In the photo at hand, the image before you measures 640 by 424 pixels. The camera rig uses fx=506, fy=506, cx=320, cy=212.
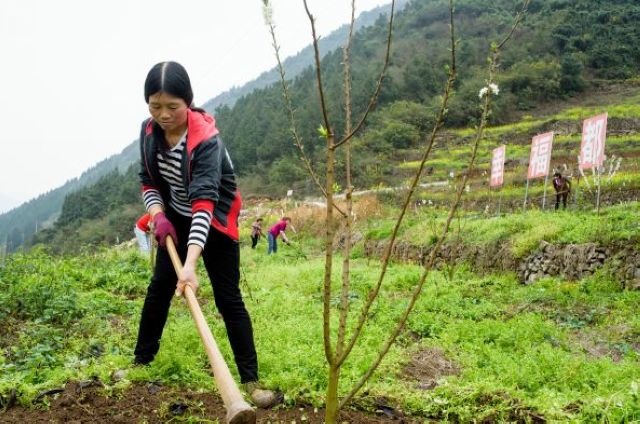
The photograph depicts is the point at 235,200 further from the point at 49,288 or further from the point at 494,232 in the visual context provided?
the point at 494,232

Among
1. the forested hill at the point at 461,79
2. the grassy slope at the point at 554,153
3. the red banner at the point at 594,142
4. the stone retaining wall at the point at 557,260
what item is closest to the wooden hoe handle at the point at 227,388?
the stone retaining wall at the point at 557,260

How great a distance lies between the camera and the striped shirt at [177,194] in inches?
99.4

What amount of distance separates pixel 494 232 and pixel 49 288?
733 centimetres

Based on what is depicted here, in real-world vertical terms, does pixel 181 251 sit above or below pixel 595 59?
below

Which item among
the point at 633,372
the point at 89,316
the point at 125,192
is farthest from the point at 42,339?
the point at 125,192

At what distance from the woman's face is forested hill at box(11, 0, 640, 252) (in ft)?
85.0

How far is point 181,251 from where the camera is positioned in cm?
309

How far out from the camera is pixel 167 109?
2.61 meters

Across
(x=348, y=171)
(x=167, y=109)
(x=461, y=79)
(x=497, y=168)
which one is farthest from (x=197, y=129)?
(x=461, y=79)

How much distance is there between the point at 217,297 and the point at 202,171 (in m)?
0.75

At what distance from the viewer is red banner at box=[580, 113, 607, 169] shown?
32.3 ft

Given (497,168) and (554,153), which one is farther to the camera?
(554,153)

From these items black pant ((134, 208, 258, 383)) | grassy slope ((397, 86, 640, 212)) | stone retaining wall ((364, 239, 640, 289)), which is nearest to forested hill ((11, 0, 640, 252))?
grassy slope ((397, 86, 640, 212))

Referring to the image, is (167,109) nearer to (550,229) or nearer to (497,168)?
(550,229)
